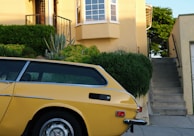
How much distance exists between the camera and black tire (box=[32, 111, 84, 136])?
5879 millimetres

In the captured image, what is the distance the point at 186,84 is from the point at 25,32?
6882 mm

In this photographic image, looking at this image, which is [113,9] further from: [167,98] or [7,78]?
[7,78]

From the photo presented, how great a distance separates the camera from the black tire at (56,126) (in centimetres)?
588

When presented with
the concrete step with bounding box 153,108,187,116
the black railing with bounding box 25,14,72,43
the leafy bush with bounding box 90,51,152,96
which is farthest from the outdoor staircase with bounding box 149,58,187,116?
the black railing with bounding box 25,14,72,43

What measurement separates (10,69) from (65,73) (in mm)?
933

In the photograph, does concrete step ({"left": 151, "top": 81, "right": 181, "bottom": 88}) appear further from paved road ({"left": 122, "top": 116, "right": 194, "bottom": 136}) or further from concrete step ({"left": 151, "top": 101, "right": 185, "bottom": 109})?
paved road ({"left": 122, "top": 116, "right": 194, "bottom": 136})

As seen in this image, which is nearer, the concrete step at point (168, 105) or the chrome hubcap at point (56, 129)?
the chrome hubcap at point (56, 129)

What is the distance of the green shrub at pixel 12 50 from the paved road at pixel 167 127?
205 inches

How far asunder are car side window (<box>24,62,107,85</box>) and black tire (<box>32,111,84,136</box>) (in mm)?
591

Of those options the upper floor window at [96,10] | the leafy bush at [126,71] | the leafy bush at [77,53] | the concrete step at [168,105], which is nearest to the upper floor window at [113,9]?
the upper floor window at [96,10]

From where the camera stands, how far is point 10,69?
615 cm

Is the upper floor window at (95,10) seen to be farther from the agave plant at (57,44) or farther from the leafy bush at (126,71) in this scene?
the leafy bush at (126,71)

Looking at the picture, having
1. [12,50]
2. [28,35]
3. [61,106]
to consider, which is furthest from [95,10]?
[61,106]

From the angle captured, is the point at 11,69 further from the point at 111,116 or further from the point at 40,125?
the point at 111,116
